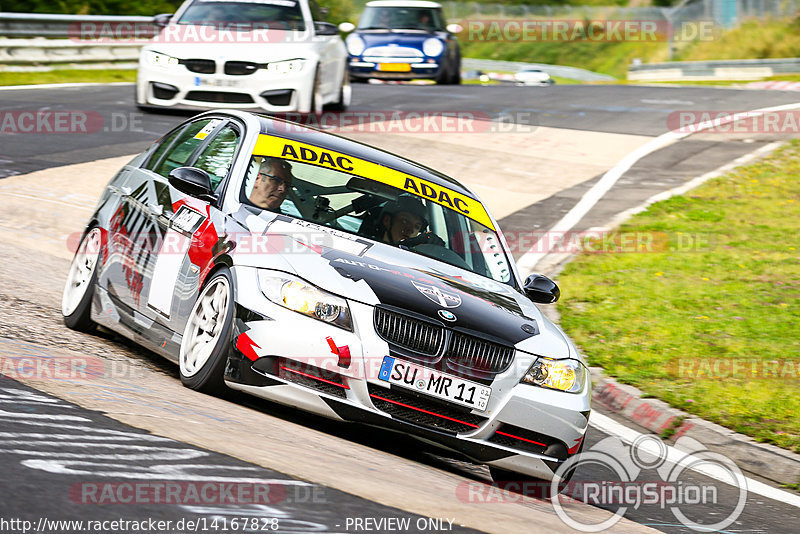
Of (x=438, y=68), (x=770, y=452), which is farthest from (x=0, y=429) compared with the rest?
(x=438, y=68)

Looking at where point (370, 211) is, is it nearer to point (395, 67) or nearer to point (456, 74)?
point (395, 67)

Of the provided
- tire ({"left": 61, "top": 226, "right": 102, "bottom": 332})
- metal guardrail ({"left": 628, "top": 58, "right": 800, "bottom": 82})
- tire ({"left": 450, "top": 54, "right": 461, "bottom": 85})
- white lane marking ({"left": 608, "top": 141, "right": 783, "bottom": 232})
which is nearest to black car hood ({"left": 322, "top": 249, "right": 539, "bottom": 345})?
tire ({"left": 61, "top": 226, "right": 102, "bottom": 332})

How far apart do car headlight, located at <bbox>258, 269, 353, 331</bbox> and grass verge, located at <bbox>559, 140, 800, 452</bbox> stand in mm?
3351

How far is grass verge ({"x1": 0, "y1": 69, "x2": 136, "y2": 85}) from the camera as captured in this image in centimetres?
2225

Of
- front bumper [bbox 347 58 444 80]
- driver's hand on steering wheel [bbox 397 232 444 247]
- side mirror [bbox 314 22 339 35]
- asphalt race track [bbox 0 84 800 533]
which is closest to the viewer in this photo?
asphalt race track [bbox 0 84 800 533]

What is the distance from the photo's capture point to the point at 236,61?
1650 cm

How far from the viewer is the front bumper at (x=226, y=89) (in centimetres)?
1655

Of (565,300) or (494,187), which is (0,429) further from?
(494,187)

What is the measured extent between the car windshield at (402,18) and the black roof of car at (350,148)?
20053 millimetres

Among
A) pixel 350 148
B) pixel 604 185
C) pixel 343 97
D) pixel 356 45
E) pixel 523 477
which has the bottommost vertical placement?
pixel 604 185

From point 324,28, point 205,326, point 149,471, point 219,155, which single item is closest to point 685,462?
point 205,326

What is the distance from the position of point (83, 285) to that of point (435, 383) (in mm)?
2992

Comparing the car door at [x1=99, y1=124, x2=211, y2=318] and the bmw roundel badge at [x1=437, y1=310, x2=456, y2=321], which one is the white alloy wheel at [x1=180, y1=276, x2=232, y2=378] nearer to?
the car door at [x1=99, y1=124, x2=211, y2=318]

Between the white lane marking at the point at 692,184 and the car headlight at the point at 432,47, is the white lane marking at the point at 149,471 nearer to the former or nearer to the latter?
the white lane marking at the point at 692,184
